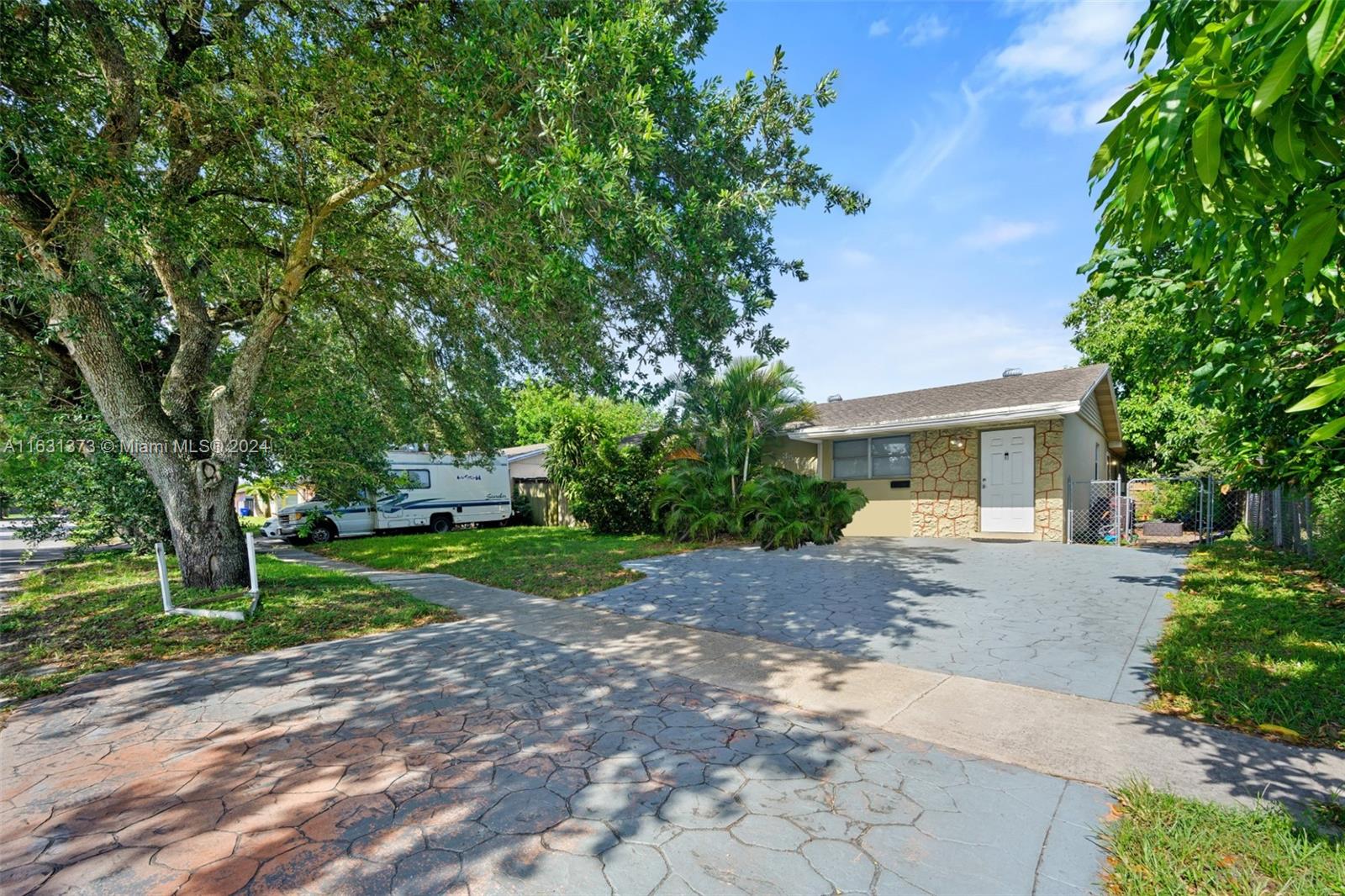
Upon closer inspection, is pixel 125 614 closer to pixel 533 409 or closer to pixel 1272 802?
pixel 1272 802

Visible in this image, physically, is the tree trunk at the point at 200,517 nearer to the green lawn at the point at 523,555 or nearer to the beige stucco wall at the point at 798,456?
the green lawn at the point at 523,555

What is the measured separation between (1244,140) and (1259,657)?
503cm

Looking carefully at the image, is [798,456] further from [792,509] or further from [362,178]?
[362,178]

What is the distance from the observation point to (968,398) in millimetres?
13562

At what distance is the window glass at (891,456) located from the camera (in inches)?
559

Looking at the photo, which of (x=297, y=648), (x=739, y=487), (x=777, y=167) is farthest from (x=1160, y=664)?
(x=739, y=487)

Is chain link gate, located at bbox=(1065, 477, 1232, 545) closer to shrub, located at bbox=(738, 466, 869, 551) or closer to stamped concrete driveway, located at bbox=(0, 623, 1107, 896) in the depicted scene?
shrub, located at bbox=(738, 466, 869, 551)

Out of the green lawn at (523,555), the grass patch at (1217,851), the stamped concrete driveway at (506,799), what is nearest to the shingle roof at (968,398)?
the green lawn at (523,555)

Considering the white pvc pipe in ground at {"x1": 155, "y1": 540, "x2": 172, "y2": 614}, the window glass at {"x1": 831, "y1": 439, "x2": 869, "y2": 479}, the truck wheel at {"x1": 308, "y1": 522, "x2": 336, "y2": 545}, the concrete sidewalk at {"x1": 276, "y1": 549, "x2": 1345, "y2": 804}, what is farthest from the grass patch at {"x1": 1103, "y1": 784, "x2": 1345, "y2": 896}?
the truck wheel at {"x1": 308, "y1": 522, "x2": 336, "y2": 545}

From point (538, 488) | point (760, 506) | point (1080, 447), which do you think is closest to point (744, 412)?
point (760, 506)

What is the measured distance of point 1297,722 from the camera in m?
3.46

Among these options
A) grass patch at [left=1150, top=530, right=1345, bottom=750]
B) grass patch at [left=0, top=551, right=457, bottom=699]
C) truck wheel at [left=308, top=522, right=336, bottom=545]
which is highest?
grass patch at [left=1150, top=530, right=1345, bottom=750]

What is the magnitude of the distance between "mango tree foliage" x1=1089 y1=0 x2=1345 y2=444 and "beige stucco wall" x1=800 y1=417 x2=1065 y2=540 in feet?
36.4

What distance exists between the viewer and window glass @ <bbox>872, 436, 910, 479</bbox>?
14.2m
